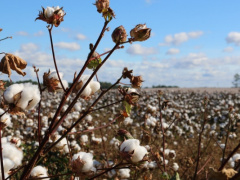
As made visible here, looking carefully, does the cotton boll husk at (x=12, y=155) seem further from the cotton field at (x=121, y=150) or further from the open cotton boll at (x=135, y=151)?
the open cotton boll at (x=135, y=151)

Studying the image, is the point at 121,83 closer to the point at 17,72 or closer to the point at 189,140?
the point at 17,72

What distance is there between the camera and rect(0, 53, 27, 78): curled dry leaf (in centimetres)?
110

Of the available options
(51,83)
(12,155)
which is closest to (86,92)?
(51,83)

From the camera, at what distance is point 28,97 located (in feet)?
3.38

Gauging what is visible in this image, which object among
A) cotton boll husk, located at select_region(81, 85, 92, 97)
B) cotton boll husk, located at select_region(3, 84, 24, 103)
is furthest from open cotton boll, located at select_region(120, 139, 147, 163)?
cotton boll husk, located at select_region(3, 84, 24, 103)

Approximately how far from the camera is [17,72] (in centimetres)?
115

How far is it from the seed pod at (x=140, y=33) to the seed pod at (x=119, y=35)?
0.05 m

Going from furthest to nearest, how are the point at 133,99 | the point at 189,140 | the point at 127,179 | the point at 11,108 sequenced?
the point at 189,140 < the point at 127,179 < the point at 133,99 < the point at 11,108

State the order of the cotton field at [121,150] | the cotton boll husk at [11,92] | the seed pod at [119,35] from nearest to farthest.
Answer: the cotton boll husk at [11,92], the seed pod at [119,35], the cotton field at [121,150]

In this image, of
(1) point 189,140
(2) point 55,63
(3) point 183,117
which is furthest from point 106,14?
(3) point 183,117

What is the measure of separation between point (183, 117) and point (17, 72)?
429 inches

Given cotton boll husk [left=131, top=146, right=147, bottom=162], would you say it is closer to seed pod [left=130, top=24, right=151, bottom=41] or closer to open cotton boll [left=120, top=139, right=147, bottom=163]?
open cotton boll [left=120, top=139, right=147, bottom=163]

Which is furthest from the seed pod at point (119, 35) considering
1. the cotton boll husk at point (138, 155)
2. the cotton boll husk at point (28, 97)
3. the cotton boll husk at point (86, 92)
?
the cotton boll husk at point (138, 155)

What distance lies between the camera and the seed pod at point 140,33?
1158 millimetres
